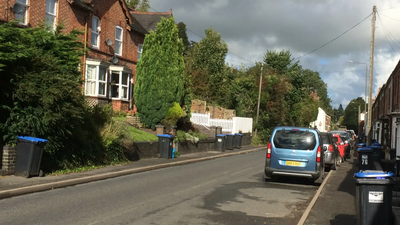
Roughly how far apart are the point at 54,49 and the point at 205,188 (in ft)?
21.8

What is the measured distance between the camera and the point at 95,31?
1088 inches

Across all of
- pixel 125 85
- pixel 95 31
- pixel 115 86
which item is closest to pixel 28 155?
pixel 95 31

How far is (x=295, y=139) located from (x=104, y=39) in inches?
730

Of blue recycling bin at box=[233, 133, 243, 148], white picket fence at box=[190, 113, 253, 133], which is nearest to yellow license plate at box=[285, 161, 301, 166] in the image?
blue recycling bin at box=[233, 133, 243, 148]

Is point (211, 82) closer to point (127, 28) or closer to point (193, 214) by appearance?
point (127, 28)

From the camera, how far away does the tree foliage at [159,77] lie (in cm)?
2544

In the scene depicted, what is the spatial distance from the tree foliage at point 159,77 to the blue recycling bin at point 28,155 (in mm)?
13511

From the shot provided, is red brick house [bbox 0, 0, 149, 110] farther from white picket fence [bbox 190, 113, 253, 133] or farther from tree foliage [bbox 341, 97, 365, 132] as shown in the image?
tree foliage [bbox 341, 97, 365, 132]

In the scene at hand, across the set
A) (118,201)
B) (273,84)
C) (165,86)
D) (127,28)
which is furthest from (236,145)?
(118,201)

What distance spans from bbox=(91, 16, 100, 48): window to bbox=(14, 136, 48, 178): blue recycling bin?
1647cm

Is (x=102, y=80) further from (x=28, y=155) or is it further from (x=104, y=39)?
(x=28, y=155)

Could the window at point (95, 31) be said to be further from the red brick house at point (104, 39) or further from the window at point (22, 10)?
the window at point (22, 10)

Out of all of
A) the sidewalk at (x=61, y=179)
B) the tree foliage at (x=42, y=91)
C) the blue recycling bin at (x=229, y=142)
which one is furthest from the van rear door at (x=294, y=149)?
the blue recycling bin at (x=229, y=142)

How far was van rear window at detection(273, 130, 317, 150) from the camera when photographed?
13094 mm
